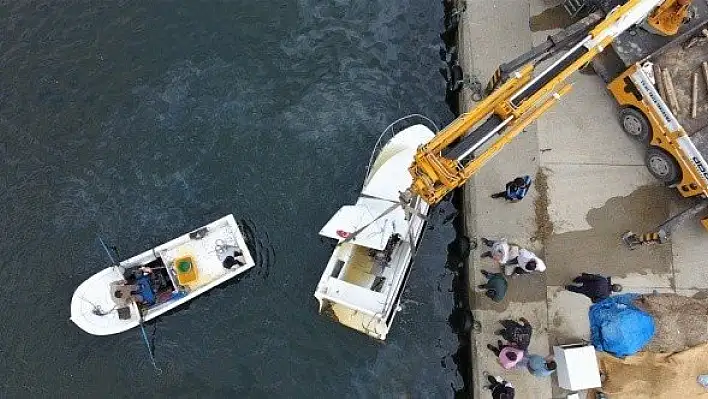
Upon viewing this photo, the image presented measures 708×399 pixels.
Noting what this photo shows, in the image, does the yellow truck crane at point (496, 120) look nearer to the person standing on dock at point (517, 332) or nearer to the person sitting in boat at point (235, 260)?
the person standing on dock at point (517, 332)

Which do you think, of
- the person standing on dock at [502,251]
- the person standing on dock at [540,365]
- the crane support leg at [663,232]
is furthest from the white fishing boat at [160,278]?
the crane support leg at [663,232]

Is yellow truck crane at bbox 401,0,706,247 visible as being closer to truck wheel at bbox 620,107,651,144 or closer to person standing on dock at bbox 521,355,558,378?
truck wheel at bbox 620,107,651,144

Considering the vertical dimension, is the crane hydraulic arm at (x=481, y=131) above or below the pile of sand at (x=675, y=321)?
above

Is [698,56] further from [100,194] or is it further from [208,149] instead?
[100,194]

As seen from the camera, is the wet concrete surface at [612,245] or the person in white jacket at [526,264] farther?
the wet concrete surface at [612,245]

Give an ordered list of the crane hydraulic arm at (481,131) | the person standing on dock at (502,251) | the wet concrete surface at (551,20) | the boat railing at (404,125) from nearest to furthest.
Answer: the crane hydraulic arm at (481,131)
the person standing on dock at (502,251)
the boat railing at (404,125)
the wet concrete surface at (551,20)

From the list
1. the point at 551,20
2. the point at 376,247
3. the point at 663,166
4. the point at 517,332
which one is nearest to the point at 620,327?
the point at 517,332

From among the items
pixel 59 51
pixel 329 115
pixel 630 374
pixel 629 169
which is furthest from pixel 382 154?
pixel 59 51
